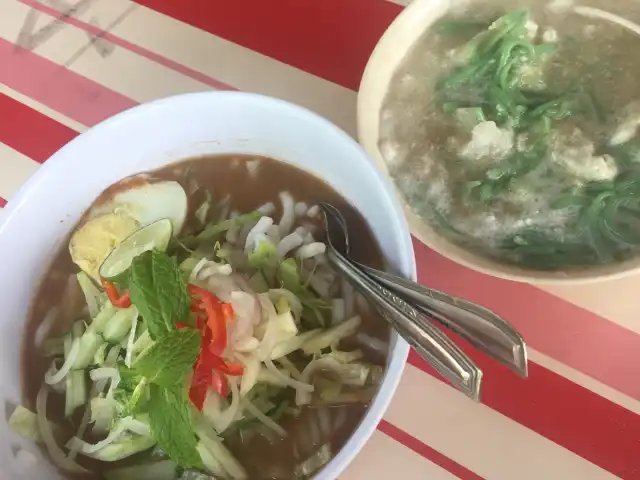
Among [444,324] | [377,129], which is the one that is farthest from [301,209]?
[444,324]

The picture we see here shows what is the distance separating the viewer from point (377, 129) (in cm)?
86

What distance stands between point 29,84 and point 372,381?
28.1 inches

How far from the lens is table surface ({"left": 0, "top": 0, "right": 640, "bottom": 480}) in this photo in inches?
29.9

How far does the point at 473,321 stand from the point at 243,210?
1.15 ft

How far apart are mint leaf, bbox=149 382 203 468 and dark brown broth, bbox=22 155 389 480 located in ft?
0.34

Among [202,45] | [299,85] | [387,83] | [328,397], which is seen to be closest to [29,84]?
[202,45]

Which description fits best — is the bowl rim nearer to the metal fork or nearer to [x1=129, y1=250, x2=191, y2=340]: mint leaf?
the metal fork

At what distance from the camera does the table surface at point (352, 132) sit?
2.49 feet

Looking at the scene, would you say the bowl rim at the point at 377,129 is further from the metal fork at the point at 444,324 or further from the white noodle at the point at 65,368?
the white noodle at the point at 65,368

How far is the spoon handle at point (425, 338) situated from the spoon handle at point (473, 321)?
1 cm

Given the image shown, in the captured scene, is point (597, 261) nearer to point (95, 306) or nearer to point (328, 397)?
point (328, 397)

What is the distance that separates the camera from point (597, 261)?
2.55 ft

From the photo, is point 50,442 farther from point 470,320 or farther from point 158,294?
point 470,320

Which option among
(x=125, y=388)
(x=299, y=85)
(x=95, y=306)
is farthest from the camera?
(x=299, y=85)
